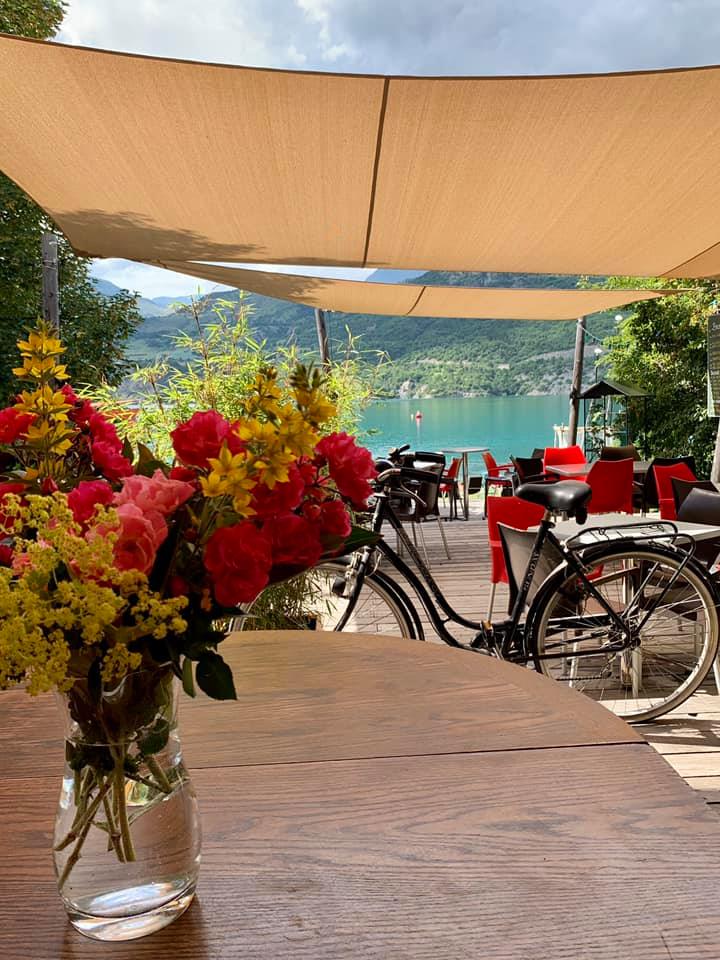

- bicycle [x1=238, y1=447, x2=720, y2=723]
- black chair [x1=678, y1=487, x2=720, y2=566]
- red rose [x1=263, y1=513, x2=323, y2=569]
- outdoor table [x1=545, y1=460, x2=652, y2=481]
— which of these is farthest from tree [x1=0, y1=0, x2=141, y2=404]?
red rose [x1=263, y1=513, x2=323, y2=569]

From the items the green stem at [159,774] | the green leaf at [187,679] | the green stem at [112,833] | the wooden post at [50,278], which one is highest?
the wooden post at [50,278]

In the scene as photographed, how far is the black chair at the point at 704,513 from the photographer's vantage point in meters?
3.87

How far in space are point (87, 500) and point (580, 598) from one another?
2.71 metres

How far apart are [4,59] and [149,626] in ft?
10.1

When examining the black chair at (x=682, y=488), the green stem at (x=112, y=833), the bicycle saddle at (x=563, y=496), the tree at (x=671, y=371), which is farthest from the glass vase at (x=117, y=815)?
the tree at (x=671, y=371)

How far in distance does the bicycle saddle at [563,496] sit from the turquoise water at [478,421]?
52.4 meters

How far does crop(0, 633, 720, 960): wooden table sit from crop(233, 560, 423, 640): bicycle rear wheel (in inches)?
65.5

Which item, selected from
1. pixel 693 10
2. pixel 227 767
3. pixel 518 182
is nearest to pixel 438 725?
pixel 227 767

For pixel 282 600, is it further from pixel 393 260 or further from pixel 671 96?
pixel 393 260

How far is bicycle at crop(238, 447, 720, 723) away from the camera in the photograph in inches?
121

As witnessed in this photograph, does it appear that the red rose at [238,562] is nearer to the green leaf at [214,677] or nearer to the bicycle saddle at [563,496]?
the green leaf at [214,677]

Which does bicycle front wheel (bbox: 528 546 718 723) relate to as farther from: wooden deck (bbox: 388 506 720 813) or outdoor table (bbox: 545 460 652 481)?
outdoor table (bbox: 545 460 652 481)

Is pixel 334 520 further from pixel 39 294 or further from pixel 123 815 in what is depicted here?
pixel 39 294

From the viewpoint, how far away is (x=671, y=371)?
14.1 meters
